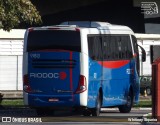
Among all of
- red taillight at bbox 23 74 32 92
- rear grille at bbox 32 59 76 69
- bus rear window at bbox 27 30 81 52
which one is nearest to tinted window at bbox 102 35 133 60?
bus rear window at bbox 27 30 81 52

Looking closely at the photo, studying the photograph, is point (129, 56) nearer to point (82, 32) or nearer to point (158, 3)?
point (82, 32)

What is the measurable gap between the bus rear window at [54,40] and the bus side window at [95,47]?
640mm

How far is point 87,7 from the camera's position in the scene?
63312 mm

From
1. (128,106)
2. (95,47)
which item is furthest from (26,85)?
(128,106)

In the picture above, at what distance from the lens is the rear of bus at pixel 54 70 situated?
2923cm

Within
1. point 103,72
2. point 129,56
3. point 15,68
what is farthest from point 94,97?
point 15,68

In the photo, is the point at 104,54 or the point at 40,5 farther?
the point at 40,5

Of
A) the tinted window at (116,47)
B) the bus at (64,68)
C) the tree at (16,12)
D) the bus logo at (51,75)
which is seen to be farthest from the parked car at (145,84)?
the bus logo at (51,75)

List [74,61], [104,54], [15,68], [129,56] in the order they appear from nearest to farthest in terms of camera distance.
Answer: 1. [74,61]
2. [104,54]
3. [129,56]
4. [15,68]

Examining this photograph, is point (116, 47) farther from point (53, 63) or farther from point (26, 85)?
point (26, 85)

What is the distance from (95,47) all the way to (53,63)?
1.87m

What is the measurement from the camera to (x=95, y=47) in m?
30.3

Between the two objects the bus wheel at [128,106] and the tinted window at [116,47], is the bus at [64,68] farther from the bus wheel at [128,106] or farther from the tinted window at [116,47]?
the bus wheel at [128,106]

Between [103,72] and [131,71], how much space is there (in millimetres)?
2984
